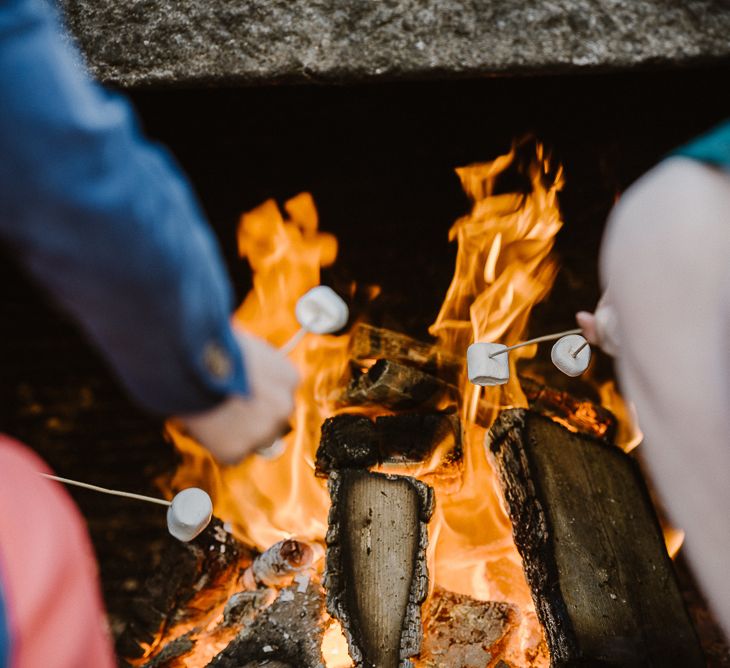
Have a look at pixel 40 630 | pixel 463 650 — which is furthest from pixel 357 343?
pixel 40 630

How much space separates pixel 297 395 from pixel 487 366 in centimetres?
77

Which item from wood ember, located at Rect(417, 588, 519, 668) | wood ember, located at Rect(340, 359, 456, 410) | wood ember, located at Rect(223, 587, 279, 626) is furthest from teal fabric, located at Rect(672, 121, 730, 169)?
wood ember, located at Rect(223, 587, 279, 626)

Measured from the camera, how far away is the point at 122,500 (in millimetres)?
2416

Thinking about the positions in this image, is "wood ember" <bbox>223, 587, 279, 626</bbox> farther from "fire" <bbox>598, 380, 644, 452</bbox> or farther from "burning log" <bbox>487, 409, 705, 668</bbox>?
"fire" <bbox>598, 380, 644, 452</bbox>

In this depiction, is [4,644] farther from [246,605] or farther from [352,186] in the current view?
[352,186]

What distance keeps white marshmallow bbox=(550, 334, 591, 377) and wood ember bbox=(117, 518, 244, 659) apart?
1321 millimetres

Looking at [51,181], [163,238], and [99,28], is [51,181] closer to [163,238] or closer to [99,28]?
[163,238]

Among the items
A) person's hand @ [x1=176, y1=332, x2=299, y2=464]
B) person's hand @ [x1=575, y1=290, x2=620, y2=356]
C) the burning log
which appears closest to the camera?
person's hand @ [x1=176, y1=332, x2=299, y2=464]

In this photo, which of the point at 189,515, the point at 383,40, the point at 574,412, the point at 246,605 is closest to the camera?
the point at 383,40

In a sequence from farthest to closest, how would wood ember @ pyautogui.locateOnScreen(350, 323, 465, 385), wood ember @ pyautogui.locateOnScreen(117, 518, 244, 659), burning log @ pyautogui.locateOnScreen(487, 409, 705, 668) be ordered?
wood ember @ pyautogui.locateOnScreen(350, 323, 465, 385)
wood ember @ pyautogui.locateOnScreen(117, 518, 244, 659)
burning log @ pyautogui.locateOnScreen(487, 409, 705, 668)

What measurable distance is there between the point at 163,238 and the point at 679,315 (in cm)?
83

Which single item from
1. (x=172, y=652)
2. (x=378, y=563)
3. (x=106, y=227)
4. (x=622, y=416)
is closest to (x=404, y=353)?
(x=378, y=563)

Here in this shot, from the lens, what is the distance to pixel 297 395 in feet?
7.48

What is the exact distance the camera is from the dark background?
82.2 inches
